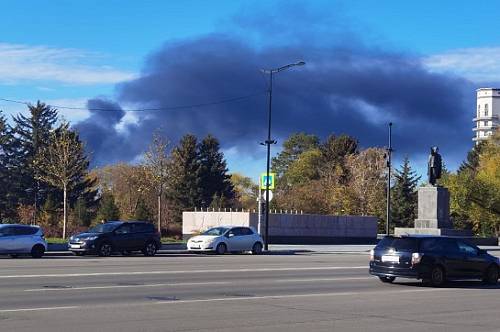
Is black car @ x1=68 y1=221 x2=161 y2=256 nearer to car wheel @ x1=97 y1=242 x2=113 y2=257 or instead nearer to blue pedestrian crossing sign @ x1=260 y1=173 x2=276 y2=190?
car wheel @ x1=97 y1=242 x2=113 y2=257

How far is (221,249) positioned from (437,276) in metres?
18.2

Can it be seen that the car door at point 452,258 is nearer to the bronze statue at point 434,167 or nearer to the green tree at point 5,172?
the bronze statue at point 434,167

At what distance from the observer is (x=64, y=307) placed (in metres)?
14.5

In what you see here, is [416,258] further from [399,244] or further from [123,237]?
[123,237]

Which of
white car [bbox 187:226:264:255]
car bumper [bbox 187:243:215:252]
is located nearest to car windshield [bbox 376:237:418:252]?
car bumper [bbox 187:243:215:252]

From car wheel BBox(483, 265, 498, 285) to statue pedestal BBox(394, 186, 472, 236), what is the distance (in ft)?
106

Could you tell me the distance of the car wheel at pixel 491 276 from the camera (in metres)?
22.5

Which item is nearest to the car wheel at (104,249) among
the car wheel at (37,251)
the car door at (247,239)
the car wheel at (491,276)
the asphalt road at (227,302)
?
the car wheel at (37,251)

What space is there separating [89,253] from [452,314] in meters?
22.5

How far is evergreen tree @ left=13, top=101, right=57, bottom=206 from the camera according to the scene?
8775cm

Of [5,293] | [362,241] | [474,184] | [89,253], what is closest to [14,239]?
[89,253]

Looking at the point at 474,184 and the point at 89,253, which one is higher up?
the point at 474,184

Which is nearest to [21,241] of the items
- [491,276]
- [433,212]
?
[491,276]

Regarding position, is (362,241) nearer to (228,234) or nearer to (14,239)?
(228,234)
